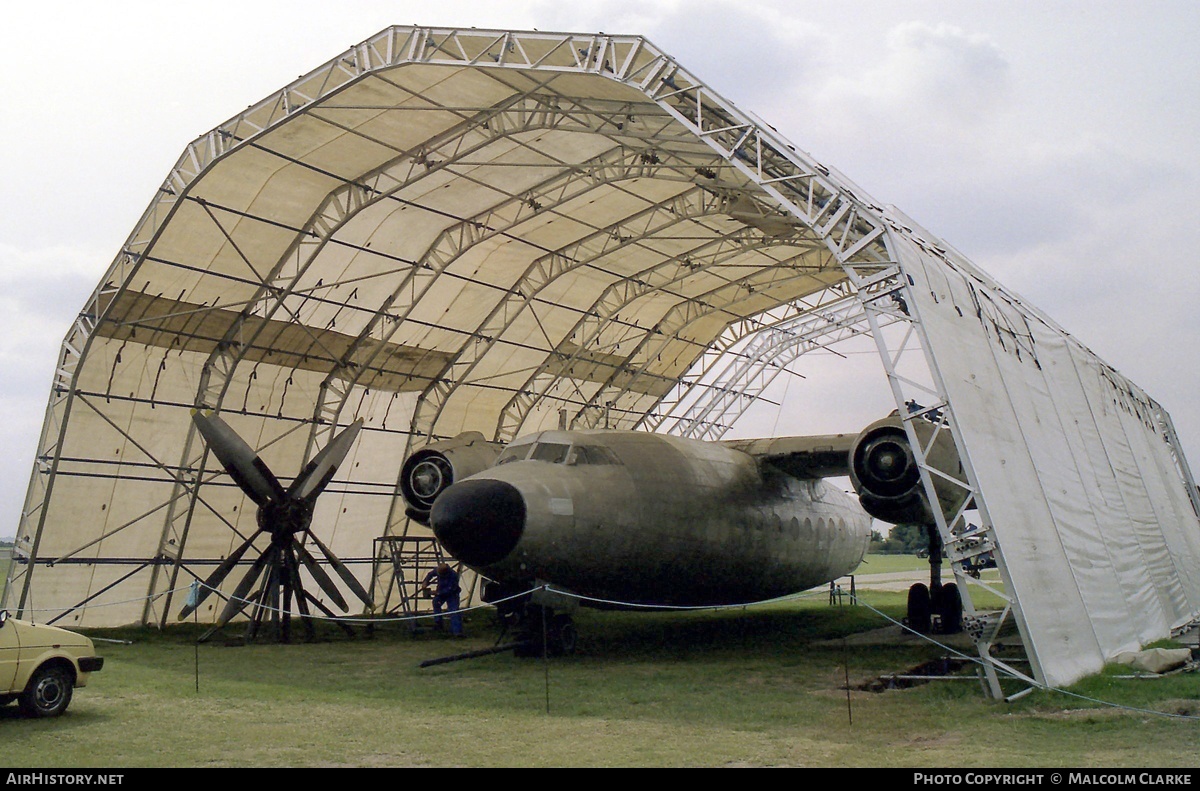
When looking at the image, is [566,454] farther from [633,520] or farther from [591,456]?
[633,520]

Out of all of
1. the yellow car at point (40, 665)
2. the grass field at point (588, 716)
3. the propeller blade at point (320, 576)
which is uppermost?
the propeller blade at point (320, 576)

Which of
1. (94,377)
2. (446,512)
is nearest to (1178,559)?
(446,512)

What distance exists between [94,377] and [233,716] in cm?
1421

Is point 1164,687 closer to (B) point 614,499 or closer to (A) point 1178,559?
(B) point 614,499

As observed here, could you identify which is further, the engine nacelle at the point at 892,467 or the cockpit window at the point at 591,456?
the engine nacelle at the point at 892,467

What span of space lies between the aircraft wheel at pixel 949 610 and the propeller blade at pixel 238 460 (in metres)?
14.4

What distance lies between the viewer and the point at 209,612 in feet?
82.9

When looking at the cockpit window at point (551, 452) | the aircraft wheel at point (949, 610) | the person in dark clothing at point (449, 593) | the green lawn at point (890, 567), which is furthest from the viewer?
the green lawn at point (890, 567)

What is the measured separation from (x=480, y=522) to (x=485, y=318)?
14.9m

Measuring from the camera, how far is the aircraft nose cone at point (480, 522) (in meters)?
14.3

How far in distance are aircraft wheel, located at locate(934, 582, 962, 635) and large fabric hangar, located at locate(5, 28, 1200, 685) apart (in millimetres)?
3224

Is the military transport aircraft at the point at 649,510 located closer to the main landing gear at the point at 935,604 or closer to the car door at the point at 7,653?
the main landing gear at the point at 935,604

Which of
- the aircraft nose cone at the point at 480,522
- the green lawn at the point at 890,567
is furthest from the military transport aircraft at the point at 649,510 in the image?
the green lawn at the point at 890,567

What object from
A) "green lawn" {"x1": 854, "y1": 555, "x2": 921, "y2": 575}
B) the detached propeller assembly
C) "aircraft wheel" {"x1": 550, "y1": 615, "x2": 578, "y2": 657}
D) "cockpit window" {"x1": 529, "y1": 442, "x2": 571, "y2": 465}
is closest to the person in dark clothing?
the detached propeller assembly
